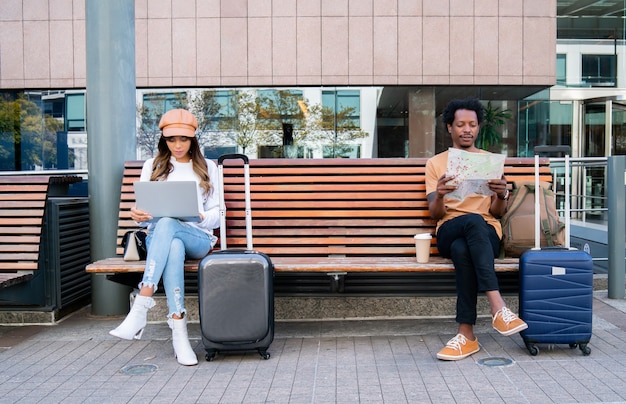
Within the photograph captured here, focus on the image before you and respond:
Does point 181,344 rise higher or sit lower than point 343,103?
lower

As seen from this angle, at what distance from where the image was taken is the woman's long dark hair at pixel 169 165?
16.0 feet

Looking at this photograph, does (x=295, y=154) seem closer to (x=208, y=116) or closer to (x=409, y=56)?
(x=208, y=116)

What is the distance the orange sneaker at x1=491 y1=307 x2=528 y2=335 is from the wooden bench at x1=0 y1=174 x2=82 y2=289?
12.2ft

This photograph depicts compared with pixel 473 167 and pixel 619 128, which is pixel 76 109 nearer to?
pixel 473 167

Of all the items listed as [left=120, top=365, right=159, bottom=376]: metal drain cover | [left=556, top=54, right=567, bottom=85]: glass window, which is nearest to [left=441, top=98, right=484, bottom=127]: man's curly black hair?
[left=120, top=365, right=159, bottom=376]: metal drain cover

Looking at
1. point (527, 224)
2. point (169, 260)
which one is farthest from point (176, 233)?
point (527, 224)

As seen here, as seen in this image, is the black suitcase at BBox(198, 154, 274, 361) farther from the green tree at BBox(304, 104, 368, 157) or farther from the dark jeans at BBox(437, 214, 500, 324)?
the green tree at BBox(304, 104, 368, 157)

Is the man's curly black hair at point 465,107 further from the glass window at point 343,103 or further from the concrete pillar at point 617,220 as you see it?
the glass window at point 343,103

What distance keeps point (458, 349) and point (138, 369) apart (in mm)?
2180

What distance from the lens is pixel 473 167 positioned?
4398 millimetres

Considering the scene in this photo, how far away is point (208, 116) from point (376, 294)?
11391 mm

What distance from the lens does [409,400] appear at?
359 cm

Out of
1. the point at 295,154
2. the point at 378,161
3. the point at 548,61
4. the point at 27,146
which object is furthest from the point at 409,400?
the point at 27,146

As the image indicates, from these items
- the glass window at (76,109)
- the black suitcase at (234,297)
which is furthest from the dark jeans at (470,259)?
the glass window at (76,109)
